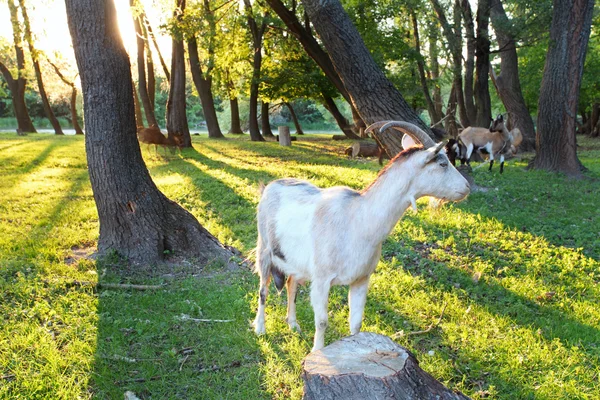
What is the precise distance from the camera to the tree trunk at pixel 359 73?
7418 millimetres

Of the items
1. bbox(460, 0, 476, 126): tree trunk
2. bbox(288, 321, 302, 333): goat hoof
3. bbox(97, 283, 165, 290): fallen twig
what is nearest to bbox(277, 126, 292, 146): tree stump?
bbox(460, 0, 476, 126): tree trunk

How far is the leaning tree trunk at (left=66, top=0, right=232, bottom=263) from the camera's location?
18.5 feet

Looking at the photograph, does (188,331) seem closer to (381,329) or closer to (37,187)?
(381,329)

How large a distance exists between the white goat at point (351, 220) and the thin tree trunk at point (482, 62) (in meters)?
13.1

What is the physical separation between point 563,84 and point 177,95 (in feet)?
41.1

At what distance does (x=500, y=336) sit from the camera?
13.9 ft

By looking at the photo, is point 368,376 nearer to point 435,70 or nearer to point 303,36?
point 303,36

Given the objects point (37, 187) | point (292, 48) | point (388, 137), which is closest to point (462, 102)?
point (292, 48)

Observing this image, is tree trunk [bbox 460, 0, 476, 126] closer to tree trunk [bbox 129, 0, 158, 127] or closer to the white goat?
tree trunk [bbox 129, 0, 158, 127]

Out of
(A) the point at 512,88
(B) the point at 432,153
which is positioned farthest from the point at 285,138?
(B) the point at 432,153

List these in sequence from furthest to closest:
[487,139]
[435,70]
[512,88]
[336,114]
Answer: [435,70] < [336,114] < [512,88] < [487,139]

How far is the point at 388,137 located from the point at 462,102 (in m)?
13.1

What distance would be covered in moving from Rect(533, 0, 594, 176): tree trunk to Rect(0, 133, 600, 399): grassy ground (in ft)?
10.7

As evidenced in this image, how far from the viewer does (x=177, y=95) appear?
1722cm
